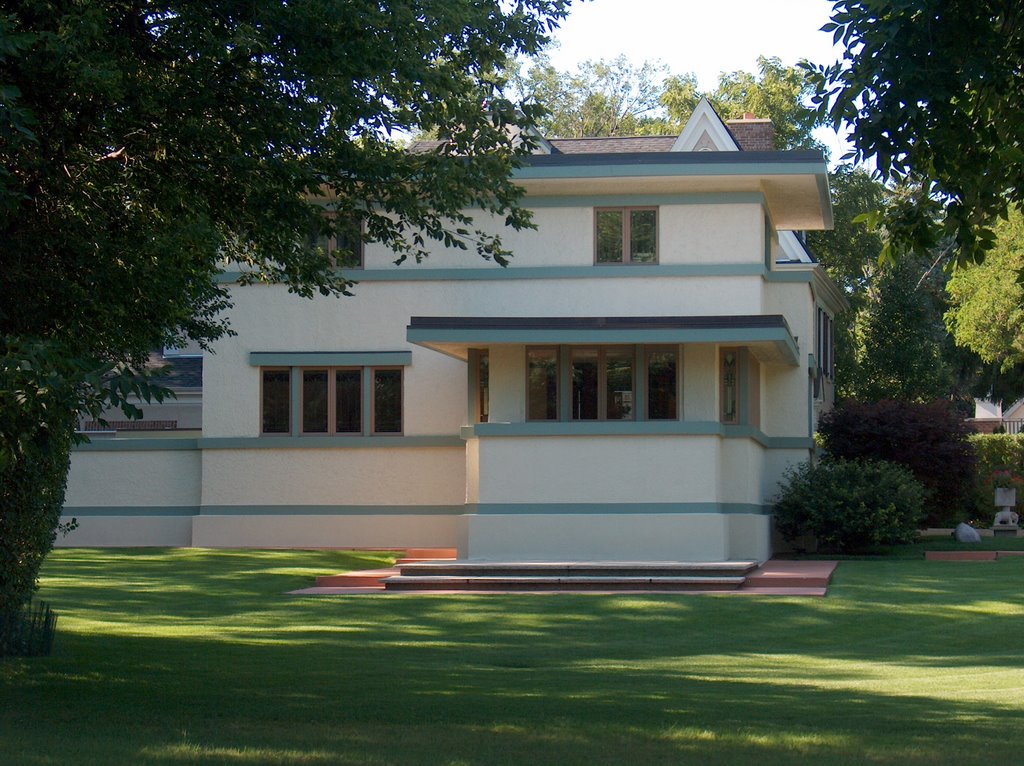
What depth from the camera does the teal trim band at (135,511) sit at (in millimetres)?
28031

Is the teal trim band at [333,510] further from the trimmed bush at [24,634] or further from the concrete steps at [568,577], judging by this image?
the trimmed bush at [24,634]

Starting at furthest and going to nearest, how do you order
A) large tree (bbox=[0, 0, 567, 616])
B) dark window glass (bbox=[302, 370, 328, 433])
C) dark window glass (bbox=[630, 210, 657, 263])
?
dark window glass (bbox=[302, 370, 328, 433]), dark window glass (bbox=[630, 210, 657, 263]), large tree (bbox=[0, 0, 567, 616])

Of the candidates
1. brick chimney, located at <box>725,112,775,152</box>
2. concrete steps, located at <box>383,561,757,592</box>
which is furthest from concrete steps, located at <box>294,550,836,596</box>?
brick chimney, located at <box>725,112,775,152</box>

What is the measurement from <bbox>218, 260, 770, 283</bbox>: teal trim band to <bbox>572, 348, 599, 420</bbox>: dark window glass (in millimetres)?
2367

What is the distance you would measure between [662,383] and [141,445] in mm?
10937

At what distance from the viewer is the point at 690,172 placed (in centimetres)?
2511

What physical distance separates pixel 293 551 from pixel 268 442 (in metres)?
2.32

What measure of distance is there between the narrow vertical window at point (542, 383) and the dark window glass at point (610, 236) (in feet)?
9.21

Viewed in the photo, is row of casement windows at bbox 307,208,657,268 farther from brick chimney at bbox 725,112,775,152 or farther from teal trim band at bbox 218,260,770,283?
brick chimney at bbox 725,112,775,152

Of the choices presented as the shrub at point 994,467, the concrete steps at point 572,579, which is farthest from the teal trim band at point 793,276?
the shrub at point 994,467

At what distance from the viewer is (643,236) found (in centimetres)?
2638

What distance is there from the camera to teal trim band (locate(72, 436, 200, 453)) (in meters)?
27.9

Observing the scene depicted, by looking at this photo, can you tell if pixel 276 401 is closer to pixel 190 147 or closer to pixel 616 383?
pixel 616 383

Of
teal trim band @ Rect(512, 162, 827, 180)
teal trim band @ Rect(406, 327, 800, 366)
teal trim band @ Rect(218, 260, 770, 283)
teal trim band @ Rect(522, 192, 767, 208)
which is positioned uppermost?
teal trim band @ Rect(512, 162, 827, 180)
